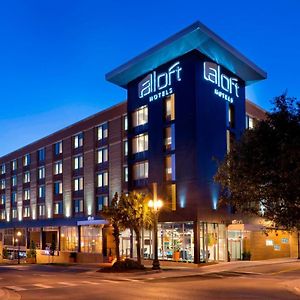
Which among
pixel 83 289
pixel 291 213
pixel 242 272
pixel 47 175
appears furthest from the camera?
pixel 47 175

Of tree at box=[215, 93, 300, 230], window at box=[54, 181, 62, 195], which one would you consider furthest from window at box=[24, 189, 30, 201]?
tree at box=[215, 93, 300, 230]

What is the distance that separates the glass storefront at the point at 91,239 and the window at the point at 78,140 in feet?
36.4

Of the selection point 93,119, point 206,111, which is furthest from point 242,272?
point 93,119

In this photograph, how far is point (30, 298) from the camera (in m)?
22.3

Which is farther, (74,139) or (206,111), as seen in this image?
(74,139)

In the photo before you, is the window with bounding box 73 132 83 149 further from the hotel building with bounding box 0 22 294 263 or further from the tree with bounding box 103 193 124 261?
the tree with bounding box 103 193 124 261

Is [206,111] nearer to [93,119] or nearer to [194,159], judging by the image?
[194,159]

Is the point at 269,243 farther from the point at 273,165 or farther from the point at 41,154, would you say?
the point at 41,154

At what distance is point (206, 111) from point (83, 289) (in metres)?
27.6

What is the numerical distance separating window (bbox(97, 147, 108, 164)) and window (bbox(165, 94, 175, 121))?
14116 mm

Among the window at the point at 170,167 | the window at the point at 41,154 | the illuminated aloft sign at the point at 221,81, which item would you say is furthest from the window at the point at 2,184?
the illuminated aloft sign at the point at 221,81

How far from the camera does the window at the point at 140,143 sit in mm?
55281

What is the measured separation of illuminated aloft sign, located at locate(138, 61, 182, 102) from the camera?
5150 centimetres

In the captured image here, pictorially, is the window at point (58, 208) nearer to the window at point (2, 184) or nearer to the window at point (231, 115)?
the window at point (2, 184)
